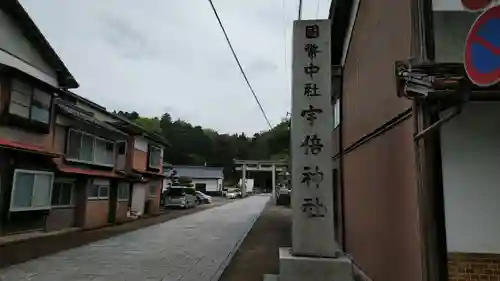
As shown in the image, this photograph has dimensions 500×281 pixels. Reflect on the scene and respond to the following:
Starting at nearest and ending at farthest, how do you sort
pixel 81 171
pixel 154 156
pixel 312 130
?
pixel 312 130 < pixel 81 171 < pixel 154 156

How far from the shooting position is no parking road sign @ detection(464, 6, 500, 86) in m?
3.16

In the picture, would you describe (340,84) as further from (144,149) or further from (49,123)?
(144,149)

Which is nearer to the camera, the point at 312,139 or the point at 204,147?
the point at 312,139

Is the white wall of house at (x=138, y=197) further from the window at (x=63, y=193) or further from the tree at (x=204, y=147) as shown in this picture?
the tree at (x=204, y=147)

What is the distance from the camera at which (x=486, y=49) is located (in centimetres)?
323

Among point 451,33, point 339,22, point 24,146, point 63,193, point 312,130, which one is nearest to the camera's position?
point 451,33

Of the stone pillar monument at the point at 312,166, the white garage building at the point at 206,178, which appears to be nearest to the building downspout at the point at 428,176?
the stone pillar monument at the point at 312,166

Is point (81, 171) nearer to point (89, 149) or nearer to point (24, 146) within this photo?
point (89, 149)

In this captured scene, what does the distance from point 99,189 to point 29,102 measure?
272 inches

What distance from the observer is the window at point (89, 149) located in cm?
1719

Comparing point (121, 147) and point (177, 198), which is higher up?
point (121, 147)

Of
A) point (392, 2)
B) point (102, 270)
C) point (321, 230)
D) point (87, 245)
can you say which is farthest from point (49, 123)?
point (392, 2)

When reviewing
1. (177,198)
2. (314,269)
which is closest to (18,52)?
(314,269)

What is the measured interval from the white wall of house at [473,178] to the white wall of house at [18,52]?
13.1 m
